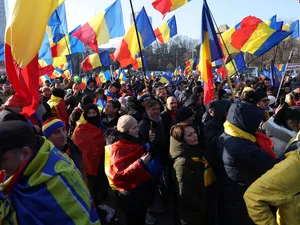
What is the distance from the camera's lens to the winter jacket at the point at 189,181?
2.81 meters

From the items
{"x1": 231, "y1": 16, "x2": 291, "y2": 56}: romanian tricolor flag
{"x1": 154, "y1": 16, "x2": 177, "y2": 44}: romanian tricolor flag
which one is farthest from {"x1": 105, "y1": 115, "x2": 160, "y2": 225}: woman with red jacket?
{"x1": 154, "y1": 16, "x2": 177, "y2": 44}: romanian tricolor flag

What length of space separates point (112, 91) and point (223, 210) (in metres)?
6.16

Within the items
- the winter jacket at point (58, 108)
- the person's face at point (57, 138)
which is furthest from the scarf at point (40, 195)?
the winter jacket at point (58, 108)

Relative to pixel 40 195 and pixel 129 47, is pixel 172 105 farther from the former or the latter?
pixel 40 195

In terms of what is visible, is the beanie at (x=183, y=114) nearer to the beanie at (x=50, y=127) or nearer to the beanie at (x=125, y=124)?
the beanie at (x=125, y=124)

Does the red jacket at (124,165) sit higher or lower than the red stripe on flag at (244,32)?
lower

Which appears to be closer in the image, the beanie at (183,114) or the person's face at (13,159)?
the person's face at (13,159)

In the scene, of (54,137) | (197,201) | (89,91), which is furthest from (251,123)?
(89,91)

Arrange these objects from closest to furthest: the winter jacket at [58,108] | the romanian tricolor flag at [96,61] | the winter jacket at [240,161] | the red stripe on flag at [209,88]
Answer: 1. the winter jacket at [240,161]
2. the red stripe on flag at [209,88]
3. the winter jacket at [58,108]
4. the romanian tricolor flag at [96,61]

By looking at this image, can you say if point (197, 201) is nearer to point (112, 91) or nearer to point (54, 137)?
point (54, 137)

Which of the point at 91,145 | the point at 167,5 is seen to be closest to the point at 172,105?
the point at 91,145

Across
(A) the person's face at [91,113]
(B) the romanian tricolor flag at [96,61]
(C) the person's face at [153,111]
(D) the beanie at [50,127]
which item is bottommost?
(C) the person's face at [153,111]

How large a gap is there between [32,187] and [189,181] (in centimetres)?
168

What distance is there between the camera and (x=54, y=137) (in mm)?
2756
